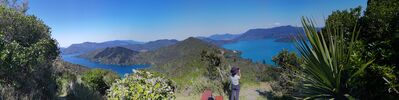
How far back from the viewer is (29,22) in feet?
33.5

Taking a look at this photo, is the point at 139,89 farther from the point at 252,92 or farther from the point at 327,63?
the point at 252,92

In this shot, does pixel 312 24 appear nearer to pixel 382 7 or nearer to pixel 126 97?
pixel 382 7

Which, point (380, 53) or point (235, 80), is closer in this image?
point (380, 53)

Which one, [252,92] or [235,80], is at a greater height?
[235,80]

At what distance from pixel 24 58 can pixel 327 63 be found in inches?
345

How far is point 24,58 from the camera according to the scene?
9.16 metres

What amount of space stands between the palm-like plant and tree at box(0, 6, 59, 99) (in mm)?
8304

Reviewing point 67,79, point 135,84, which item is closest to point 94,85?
point 67,79

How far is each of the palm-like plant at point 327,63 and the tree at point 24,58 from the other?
8304 mm

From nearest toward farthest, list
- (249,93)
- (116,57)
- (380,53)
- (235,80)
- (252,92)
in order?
(380,53) < (235,80) < (249,93) < (252,92) < (116,57)

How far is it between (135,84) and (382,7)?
16.1 ft

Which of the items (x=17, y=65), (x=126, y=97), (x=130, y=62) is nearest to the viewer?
(x=126, y=97)

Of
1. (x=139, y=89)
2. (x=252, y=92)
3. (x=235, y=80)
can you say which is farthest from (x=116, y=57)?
(x=139, y=89)

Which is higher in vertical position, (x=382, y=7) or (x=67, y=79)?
(x=382, y=7)
